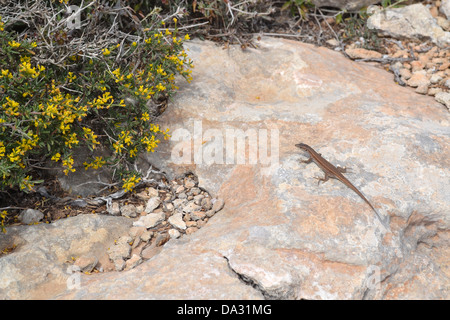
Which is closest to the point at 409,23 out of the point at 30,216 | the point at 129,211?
the point at 129,211

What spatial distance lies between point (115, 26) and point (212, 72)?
1.35 metres

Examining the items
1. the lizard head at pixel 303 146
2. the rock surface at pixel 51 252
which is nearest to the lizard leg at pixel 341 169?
the lizard head at pixel 303 146

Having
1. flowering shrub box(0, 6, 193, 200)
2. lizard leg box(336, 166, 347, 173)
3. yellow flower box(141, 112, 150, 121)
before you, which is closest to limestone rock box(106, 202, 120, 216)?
flowering shrub box(0, 6, 193, 200)

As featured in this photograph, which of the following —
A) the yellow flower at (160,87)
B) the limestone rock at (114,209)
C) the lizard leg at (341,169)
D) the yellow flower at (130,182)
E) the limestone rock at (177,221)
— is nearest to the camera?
the lizard leg at (341,169)

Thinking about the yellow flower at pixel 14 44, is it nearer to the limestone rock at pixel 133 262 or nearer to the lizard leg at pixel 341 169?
the limestone rock at pixel 133 262

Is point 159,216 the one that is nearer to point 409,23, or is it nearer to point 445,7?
point 409,23

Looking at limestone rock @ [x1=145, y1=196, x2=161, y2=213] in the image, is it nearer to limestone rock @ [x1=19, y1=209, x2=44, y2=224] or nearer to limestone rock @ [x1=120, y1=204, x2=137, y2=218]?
limestone rock @ [x1=120, y1=204, x2=137, y2=218]

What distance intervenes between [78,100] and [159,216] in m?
1.44

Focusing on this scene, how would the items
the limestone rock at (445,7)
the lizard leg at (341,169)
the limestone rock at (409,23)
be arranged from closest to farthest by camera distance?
the lizard leg at (341,169) < the limestone rock at (409,23) < the limestone rock at (445,7)

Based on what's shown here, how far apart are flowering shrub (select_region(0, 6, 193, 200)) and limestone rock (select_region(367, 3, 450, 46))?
12.7 ft

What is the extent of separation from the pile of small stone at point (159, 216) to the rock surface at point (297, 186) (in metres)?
0.04

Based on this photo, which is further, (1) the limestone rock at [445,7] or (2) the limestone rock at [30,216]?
(1) the limestone rock at [445,7]

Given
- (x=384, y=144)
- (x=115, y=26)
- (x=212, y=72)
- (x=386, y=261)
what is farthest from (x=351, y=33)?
(x=386, y=261)

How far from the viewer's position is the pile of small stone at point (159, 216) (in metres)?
4.15
